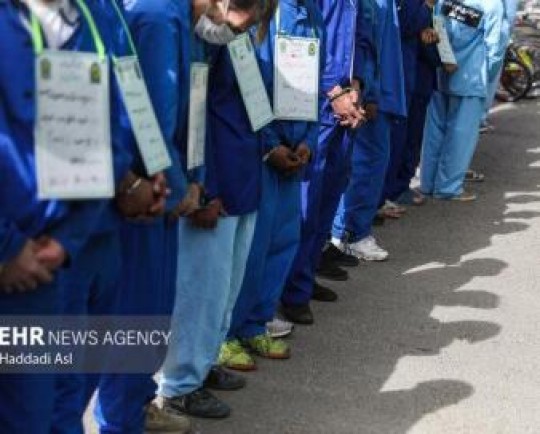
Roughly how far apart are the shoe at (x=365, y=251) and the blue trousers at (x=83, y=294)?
309cm

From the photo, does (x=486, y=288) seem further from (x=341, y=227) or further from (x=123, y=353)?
(x=123, y=353)

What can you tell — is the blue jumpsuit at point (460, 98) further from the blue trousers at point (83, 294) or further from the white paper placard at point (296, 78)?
the blue trousers at point (83, 294)

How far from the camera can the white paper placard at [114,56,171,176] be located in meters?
2.29

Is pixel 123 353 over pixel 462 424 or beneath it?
over

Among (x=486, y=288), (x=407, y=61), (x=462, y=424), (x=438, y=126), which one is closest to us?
(x=462, y=424)

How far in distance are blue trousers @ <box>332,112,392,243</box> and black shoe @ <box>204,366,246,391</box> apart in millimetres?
1866

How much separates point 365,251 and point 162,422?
2.46m

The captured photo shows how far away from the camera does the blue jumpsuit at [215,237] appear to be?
3.12 meters

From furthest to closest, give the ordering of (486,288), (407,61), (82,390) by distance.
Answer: (407,61) < (486,288) < (82,390)


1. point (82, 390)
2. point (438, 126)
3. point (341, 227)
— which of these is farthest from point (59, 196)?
point (438, 126)

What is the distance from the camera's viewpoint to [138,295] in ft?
8.79

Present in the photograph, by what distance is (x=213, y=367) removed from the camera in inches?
145

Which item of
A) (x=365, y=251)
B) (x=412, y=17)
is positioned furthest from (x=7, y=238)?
(x=412, y=17)

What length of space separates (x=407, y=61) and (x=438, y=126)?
1.22m
